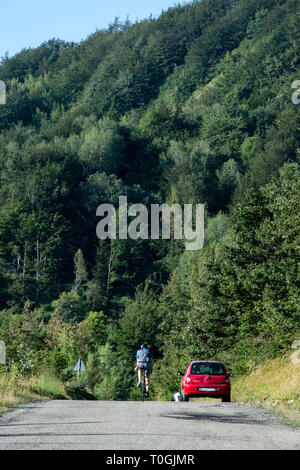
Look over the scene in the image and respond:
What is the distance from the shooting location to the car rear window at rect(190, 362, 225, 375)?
22891mm

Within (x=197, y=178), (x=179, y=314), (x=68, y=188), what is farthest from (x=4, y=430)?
(x=197, y=178)

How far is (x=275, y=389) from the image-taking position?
832 inches

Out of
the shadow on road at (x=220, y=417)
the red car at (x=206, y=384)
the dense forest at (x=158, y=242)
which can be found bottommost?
the red car at (x=206, y=384)

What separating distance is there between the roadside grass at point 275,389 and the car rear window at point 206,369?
3.91 feet

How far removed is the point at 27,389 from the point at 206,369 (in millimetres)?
5780

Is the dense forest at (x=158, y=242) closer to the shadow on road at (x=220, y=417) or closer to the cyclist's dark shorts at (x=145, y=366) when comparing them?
the cyclist's dark shorts at (x=145, y=366)

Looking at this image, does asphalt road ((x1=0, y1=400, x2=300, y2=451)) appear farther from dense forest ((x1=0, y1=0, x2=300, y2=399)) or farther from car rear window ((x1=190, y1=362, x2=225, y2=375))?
dense forest ((x1=0, y1=0, x2=300, y2=399))

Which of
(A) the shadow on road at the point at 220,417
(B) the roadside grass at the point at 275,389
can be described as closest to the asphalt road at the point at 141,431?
(A) the shadow on road at the point at 220,417

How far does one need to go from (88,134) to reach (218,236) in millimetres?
47236

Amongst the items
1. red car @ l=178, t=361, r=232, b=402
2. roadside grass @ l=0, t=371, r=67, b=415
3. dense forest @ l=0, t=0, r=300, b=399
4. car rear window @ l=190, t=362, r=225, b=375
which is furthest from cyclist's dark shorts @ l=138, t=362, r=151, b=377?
dense forest @ l=0, t=0, r=300, b=399

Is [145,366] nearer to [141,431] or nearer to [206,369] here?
[206,369]

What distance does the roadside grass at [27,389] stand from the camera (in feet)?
56.7

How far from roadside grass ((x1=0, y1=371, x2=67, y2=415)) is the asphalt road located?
270cm

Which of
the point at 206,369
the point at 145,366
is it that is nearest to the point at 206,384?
the point at 206,369
